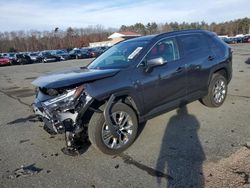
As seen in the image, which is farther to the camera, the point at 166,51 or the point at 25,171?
the point at 166,51

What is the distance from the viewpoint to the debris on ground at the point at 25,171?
12.8ft

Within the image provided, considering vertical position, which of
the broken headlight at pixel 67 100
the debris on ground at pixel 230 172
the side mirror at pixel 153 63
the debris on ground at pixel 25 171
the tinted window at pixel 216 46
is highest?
the tinted window at pixel 216 46

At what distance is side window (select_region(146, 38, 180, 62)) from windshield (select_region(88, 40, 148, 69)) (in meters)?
0.21

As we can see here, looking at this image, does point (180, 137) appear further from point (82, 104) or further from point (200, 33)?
point (200, 33)

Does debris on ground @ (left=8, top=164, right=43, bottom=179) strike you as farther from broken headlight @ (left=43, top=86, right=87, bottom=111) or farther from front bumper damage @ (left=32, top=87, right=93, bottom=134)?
broken headlight @ (left=43, top=86, right=87, bottom=111)

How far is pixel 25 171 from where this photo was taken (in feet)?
13.1

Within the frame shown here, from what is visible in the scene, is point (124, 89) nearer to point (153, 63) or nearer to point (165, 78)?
point (153, 63)

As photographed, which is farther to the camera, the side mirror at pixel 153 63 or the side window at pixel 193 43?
the side window at pixel 193 43

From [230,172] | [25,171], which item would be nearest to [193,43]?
[230,172]

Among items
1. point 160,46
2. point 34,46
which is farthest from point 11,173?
point 34,46

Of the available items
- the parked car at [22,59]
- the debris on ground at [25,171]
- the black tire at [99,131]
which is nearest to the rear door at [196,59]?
the black tire at [99,131]

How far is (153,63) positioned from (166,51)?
76cm

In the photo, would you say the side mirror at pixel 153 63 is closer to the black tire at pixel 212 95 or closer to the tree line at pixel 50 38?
the black tire at pixel 212 95

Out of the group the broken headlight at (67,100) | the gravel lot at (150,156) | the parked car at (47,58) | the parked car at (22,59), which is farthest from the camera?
the parked car at (47,58)
